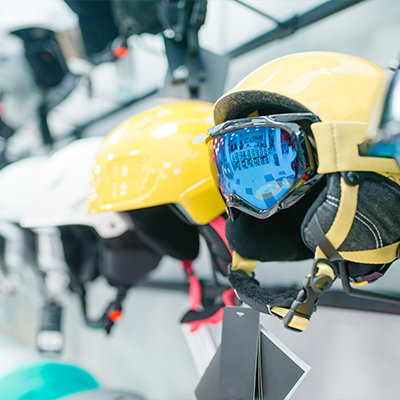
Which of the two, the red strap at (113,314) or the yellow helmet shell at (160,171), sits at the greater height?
the yellow helmet shell at (160,171)

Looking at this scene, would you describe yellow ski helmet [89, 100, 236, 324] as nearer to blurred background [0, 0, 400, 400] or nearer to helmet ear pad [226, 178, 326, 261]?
helmet ear pad [226, 178, 326, 261]

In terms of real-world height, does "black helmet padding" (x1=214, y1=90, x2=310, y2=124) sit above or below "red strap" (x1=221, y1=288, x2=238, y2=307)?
above

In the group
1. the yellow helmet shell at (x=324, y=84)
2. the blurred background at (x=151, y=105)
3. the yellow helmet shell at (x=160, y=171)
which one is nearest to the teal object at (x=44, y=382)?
the blurred background at (x=151, y=105)

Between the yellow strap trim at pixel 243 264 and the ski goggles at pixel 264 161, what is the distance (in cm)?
12

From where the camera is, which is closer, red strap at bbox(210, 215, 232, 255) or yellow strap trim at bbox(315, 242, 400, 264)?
yellow strap trim at bbox(315, 242, 400, 264)

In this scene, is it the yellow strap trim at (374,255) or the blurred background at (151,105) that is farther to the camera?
the blurred background at (151,105)

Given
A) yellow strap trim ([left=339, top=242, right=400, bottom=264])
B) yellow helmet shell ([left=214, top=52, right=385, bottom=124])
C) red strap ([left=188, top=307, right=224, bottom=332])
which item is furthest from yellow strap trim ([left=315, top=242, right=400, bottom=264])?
red strap ([left=188, top=307, right=224, bottom=332])

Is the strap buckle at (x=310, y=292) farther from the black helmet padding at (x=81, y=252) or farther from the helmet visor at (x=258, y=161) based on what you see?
the black helmet padding at (x=81, y=252)

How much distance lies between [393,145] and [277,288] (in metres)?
0.58

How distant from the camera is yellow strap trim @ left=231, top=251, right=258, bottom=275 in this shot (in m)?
0.57

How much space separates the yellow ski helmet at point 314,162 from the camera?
1.27ft

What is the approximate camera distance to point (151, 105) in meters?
1.36

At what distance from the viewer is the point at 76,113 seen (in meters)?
1.88

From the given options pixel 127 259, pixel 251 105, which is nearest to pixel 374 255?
pixel 251 105
